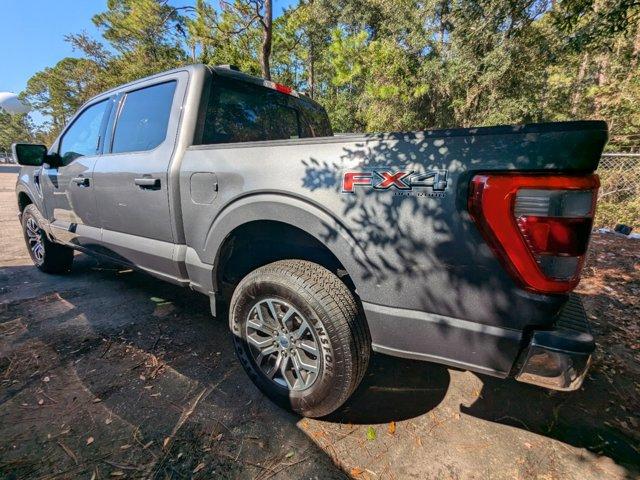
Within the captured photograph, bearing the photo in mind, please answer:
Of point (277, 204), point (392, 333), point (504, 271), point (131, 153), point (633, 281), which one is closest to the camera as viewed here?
point (504, 271)

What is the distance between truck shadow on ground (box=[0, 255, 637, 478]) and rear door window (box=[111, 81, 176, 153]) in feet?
5.38

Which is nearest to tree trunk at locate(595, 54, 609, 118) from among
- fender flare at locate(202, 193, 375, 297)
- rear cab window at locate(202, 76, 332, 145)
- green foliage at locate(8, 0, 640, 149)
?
green foliage at locate(8, 0, 640, 149)

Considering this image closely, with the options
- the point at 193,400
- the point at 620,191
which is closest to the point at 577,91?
the point at 620,191

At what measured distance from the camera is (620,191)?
24.6 ft

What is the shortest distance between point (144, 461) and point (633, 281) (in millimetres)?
5620

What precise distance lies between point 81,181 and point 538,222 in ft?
12.0

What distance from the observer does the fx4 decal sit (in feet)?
4.27

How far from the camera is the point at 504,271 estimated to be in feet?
4.07

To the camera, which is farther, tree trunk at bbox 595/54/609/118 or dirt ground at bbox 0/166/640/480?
tree trunk at bbox 595/54/609/118

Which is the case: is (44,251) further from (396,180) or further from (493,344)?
(493,344)

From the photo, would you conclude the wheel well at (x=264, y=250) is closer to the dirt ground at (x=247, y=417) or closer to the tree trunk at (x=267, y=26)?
the dirt ground at (x=247, y=417)

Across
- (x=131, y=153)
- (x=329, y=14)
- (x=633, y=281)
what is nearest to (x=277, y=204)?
(x=131, y=153)

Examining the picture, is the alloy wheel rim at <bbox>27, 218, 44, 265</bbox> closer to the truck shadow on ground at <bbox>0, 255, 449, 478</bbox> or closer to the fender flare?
the truck shadow on ground at <bbox>0, 255, 449, 478</bbox>

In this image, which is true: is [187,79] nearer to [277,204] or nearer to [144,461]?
[277,204]
